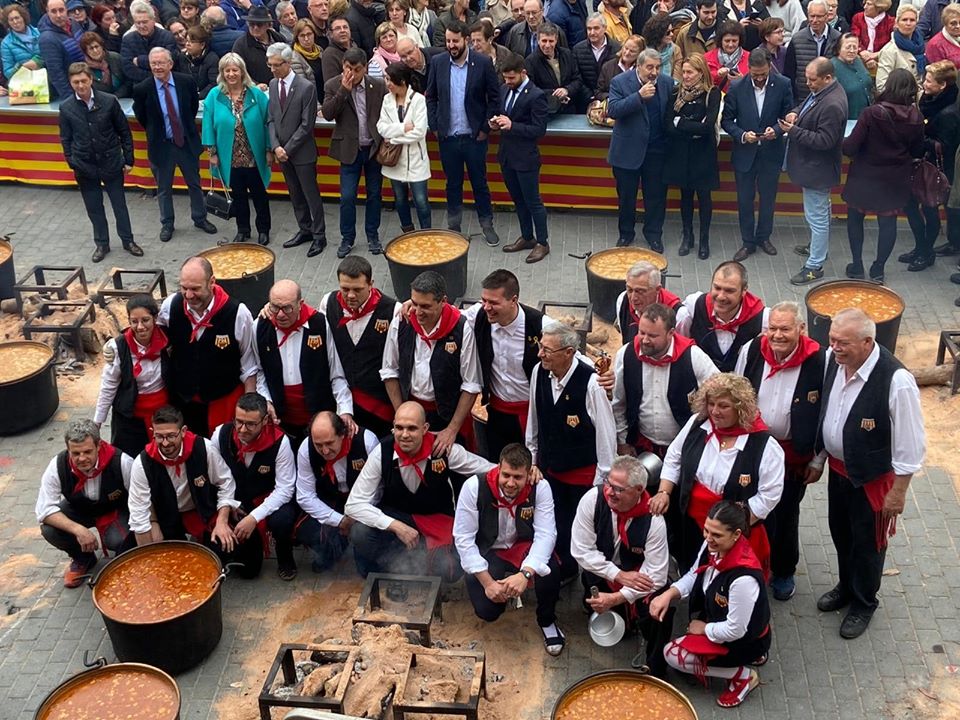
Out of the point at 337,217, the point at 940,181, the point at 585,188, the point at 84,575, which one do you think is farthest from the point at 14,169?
the point at 940,181

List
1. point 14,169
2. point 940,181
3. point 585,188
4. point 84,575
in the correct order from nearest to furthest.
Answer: point 84,575, point 940,181, point 585,188, point 14,169

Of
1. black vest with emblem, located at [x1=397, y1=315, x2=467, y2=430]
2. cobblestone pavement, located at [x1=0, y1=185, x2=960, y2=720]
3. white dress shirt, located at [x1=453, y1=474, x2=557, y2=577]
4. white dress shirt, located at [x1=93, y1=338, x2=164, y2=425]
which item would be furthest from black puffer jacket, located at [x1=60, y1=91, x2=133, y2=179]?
white dress shirt, located at [x1=453, y1=474, x2=557, y2=577]

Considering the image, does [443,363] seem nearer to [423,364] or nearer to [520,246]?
[423,364]

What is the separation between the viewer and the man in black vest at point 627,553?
712 centimetres

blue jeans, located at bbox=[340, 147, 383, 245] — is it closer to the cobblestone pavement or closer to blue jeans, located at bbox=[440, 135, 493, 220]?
blue jeans, located at bbox=[440, 135, 493, 220]

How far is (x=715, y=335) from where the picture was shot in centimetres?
816

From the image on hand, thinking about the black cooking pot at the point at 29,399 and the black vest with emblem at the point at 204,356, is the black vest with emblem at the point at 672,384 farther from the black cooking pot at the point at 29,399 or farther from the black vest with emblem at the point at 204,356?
Result: the black cooking pot at the point at 29,399

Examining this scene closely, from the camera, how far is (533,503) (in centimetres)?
753

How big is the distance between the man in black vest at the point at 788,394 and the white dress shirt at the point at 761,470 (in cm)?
37

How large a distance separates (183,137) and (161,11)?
11.2 feet

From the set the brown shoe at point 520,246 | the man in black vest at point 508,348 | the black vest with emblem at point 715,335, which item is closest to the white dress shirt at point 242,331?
the man in black vest at point 508,348

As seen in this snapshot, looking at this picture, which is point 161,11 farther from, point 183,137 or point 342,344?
point 342,344

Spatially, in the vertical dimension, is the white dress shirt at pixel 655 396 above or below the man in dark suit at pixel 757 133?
below

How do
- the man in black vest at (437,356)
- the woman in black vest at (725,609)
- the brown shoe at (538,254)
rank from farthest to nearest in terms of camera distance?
the brown shoe at (538,254)
the man in black vest at (437,356)
the woman in black vest at (725,609)
